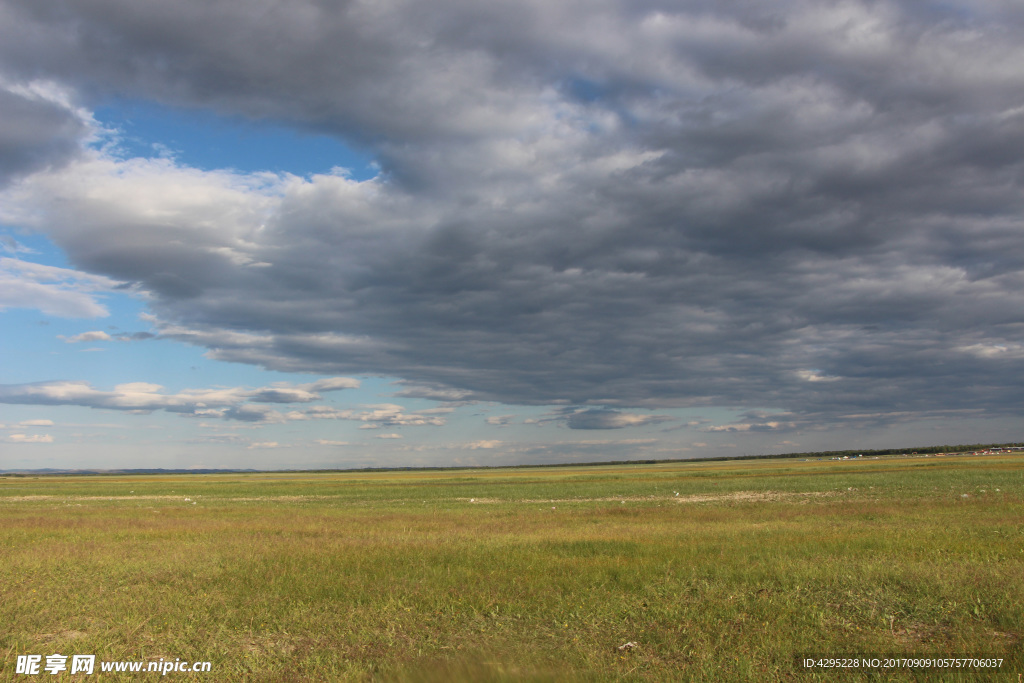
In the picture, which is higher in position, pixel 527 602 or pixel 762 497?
pixel 527 602

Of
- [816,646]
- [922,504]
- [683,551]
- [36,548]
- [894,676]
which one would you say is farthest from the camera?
[922,504]

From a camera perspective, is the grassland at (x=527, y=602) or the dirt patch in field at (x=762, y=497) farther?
the dirt patch in field at (x=762, y=497)

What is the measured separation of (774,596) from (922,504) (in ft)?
76.6

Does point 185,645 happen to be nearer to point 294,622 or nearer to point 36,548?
point 294,622

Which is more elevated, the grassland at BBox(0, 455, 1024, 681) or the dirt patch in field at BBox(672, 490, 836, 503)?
the grassland at BBox(0, 455, 1024, 681)

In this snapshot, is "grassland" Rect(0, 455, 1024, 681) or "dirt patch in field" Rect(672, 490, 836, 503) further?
"dirt patch in field" Rect(672, 490, 836, 503)

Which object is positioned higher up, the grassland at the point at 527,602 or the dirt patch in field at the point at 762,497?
the grassland at the point at 527,602

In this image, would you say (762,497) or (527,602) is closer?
(527,602)

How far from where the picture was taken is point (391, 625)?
381 inches

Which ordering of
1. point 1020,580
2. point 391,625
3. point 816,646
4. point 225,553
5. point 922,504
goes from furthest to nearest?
point 922,504
point 225,553
point 1020,580
point 391,625
point 816,646

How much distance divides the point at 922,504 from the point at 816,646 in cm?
2533

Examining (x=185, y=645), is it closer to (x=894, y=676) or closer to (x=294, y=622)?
(x=294, y=622)

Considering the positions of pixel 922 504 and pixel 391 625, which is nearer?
pixel 391 625

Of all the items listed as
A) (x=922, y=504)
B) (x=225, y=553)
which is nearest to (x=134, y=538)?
(x=225, y=553)
